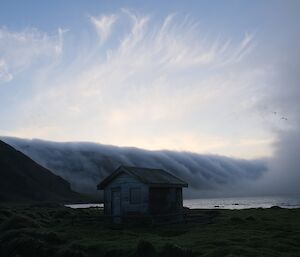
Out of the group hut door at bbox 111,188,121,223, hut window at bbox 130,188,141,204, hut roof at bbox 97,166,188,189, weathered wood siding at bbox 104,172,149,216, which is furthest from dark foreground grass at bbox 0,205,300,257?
hut door at bbox 111,188,121,223

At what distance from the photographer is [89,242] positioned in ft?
79.7

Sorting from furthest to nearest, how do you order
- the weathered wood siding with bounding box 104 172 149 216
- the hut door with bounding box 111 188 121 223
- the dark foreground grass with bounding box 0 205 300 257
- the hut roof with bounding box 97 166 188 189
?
the hut door with bounding box 111 188 121 223 < the hut roof with bounding box 97 166 188 189 < the weathered wood siding with bounding box 104 172 149 216 < the dark foreground grass with bounding box 0 205 300 257

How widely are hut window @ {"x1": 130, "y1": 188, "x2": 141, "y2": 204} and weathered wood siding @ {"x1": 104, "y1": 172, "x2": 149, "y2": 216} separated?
24 centimetres

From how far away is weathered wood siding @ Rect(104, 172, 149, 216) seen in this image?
3769 cm

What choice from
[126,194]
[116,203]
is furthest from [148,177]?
[116,203]

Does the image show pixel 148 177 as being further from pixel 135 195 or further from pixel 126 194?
pixel 126 194

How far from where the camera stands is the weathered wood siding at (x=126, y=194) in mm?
37688

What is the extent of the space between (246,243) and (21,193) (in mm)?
187968

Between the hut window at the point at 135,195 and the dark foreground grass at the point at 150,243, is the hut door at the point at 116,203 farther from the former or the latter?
the dark foreground grass at the point at 150,243

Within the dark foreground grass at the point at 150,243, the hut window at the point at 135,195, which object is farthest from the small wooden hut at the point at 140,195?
the dark foreground grass at the point at 150,243

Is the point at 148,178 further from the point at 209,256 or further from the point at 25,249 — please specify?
the point at 209,256

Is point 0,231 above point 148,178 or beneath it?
beneath

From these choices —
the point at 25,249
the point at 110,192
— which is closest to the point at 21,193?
the point at 110,192

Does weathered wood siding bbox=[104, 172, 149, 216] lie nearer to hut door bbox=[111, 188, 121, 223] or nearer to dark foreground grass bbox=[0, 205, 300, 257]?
hut door bbox=[111, 188, 121, 223]
